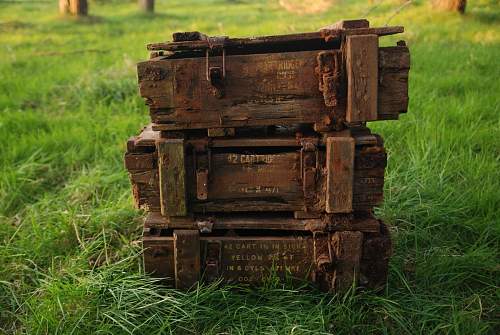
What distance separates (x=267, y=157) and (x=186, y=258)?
2.33ft

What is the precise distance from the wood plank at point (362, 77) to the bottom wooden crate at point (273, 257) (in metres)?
0.66

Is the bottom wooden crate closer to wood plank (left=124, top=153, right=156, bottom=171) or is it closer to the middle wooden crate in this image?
the middle wooden crate

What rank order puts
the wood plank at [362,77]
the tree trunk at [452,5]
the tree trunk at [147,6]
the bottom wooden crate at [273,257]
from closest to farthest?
the wood plank at [362,77]
the bottom wooden crate at [273,257]
the tree trunk at [452,5]
the tree trunk at [147,6]

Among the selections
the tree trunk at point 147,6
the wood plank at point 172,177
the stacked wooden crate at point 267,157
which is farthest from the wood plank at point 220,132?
the tree trunk at point 147,6

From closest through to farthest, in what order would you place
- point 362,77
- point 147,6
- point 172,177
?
point 362,77, point 172,177, point 147,6

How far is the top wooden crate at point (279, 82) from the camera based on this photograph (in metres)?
2.29

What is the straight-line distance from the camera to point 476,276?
283 cm

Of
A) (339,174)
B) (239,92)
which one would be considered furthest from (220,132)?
(339,174)

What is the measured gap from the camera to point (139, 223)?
3.45m

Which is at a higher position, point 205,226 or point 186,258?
point 205,226

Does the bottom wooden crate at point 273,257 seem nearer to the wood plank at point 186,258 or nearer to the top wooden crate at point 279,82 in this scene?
the wood plank at point 186,258

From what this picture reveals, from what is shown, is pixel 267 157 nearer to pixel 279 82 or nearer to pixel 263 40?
pixel 279 82

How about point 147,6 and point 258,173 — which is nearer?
point 258,173

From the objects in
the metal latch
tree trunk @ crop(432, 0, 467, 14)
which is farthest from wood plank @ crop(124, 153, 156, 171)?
tree trunk @ crop(432, 0, 467, 14)
